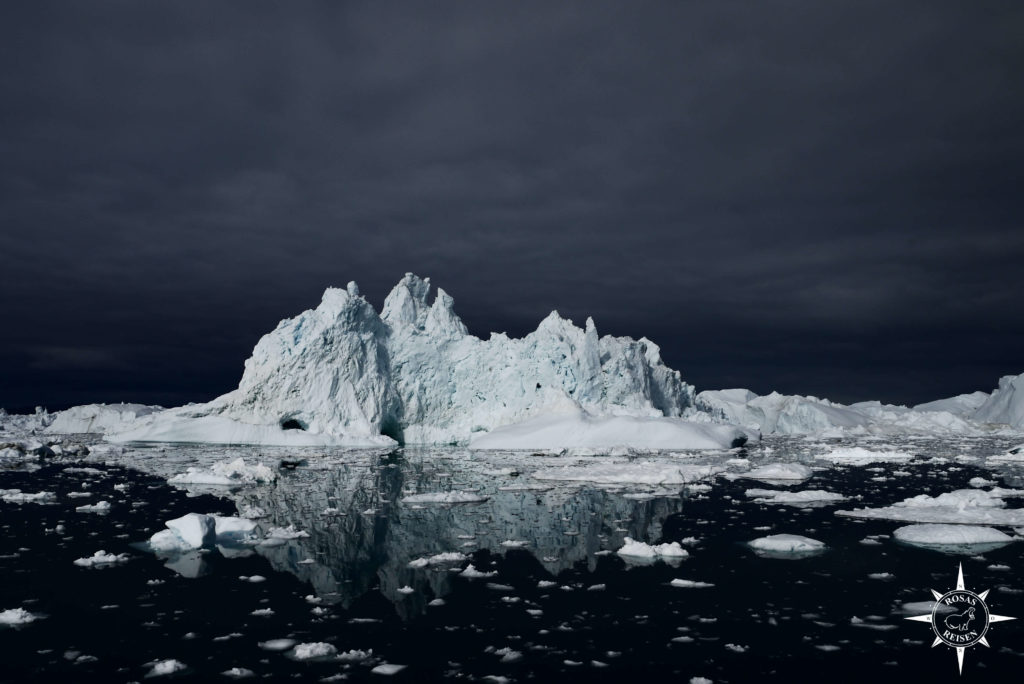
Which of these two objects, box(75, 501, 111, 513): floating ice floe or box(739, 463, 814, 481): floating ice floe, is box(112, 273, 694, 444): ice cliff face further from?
box(75, 501, 111, 513): floating ice floe

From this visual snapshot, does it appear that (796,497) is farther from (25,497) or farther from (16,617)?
(25,497)

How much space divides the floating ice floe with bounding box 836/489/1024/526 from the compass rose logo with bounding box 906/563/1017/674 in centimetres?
586

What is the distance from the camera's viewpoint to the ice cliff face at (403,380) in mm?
40969

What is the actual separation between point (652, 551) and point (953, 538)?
18.7 feet

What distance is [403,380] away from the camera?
149 feet

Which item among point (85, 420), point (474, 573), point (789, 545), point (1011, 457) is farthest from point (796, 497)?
point (85, 420)

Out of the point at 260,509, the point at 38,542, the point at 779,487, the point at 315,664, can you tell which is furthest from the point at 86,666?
the point at 779,487

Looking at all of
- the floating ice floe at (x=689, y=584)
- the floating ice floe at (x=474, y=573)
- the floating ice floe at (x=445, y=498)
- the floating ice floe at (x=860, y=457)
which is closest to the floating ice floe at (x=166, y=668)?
the floating ice floe at (x=474, y=573)

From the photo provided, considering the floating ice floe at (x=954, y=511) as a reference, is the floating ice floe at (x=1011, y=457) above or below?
above

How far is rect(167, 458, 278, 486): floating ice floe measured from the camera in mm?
21969

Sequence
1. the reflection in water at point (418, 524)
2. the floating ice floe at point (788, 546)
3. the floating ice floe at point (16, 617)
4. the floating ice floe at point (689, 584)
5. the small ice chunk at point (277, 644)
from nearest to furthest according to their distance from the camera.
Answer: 1. the small ice chunk at point (277, 644)
2. the floating ice floe at point (16, 617)
3. the floating ice floe at point (689, 584)
4. the reflection in water at point (418, 524)
5. the floating ice floe at point (788, 546)

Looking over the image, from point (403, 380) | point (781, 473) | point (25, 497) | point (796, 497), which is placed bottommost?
point (25, 497)

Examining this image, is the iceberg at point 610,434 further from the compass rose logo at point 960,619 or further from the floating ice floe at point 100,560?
the floating ice floe at point 100,560

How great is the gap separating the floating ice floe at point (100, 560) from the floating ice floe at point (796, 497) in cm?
1459
